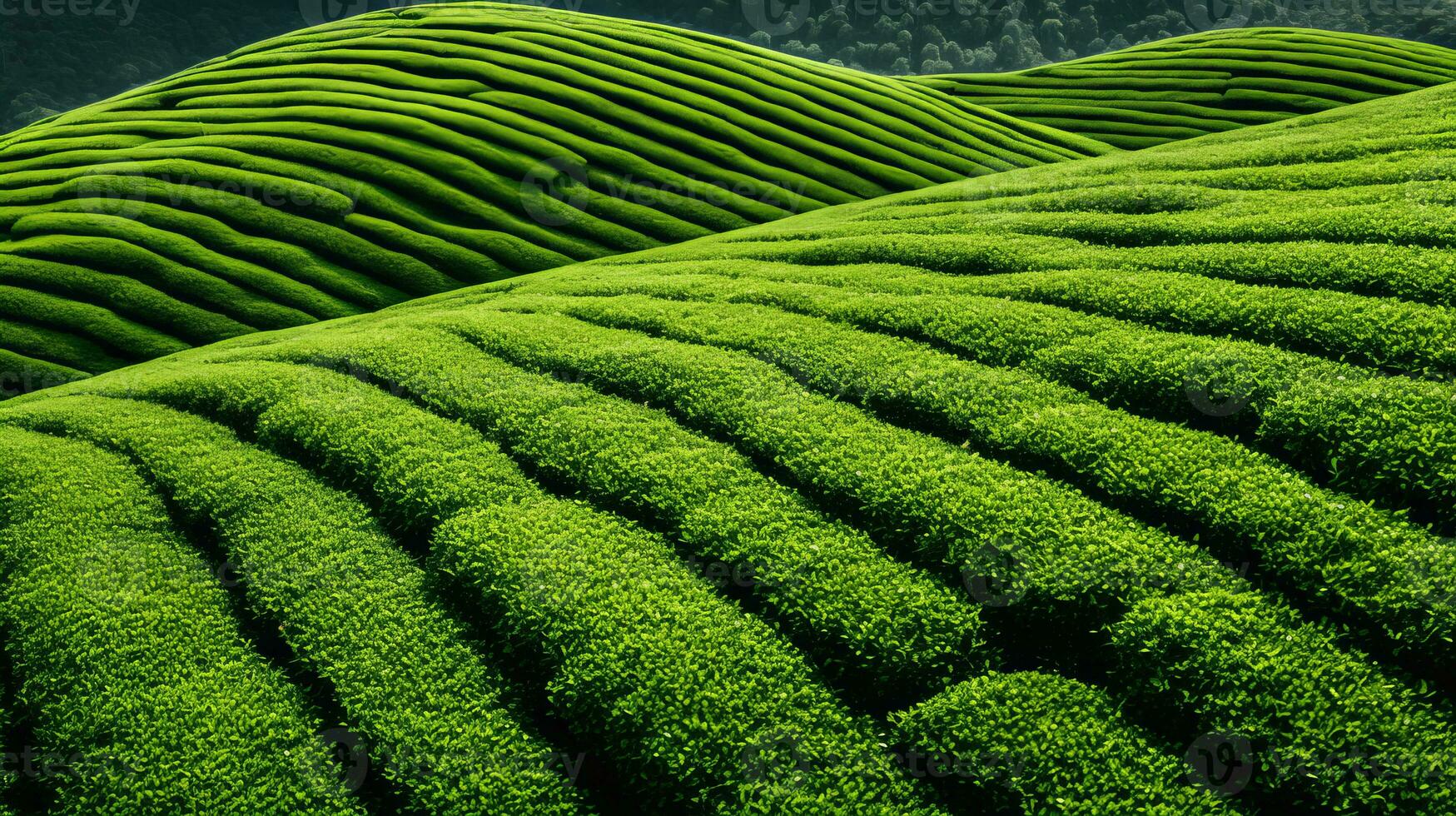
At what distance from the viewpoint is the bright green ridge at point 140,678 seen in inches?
251

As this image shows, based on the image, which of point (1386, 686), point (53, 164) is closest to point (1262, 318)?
point (1386, 686)

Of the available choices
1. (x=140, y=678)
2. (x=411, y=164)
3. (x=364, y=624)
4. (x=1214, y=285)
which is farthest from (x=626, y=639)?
(x=411, y=164)

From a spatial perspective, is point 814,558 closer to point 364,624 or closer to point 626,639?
point 626,639

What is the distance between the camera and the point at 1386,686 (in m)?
5.98

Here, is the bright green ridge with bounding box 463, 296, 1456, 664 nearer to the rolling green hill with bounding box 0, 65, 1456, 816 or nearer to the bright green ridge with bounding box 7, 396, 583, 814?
the rolling green hill with bounding box 0, 65, 1456, 816

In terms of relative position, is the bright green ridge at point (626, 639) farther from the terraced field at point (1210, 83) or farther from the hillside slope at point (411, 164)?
the terraced field at point (1210, 83)

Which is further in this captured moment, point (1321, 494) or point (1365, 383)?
point (1365, 383)

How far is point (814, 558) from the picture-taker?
7707mm

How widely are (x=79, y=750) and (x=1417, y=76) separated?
187ft

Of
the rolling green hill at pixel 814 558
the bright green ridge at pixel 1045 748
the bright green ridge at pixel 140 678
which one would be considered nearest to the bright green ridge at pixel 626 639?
the rolling green hill at pixel 814 558

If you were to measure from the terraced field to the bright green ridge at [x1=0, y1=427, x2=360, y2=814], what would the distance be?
4309cm

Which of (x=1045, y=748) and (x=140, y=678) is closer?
(x=1045, y=748)

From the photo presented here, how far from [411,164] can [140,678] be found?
75.4ft

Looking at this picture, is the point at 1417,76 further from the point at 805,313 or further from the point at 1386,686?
the point at 1386,686
